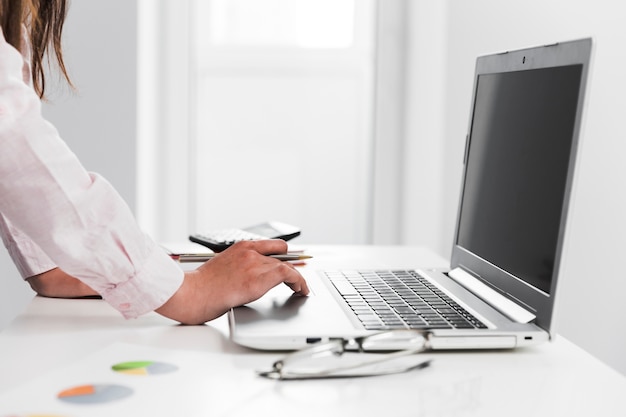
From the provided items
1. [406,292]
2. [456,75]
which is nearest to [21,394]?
[406,292]

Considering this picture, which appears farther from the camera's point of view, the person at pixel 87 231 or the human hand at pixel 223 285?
the human hand at pixel 223 285

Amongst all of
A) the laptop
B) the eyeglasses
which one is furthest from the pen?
the eyeglasses

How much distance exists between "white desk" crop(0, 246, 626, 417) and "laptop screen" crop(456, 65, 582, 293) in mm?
101

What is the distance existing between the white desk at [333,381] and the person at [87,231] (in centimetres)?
4

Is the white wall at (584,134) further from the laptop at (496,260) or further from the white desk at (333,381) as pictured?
the white desk at (333,381)

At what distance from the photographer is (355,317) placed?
0.86 meters

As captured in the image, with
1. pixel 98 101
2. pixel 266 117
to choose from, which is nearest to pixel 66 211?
pixel 98 101

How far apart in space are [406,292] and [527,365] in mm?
241

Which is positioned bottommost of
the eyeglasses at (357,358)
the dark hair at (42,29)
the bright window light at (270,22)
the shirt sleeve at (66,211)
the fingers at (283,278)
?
the eyeglasses at (357,358)

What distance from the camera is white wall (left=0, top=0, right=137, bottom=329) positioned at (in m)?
2.23

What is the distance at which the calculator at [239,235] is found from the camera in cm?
137

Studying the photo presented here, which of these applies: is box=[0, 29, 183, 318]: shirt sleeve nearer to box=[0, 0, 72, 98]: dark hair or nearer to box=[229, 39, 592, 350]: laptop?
box=[229, 39, 592, 350]: laptop

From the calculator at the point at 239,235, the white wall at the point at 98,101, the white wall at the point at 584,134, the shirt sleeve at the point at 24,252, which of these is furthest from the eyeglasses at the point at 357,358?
the white wall at the point at 98,101

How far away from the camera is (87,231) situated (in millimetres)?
805
